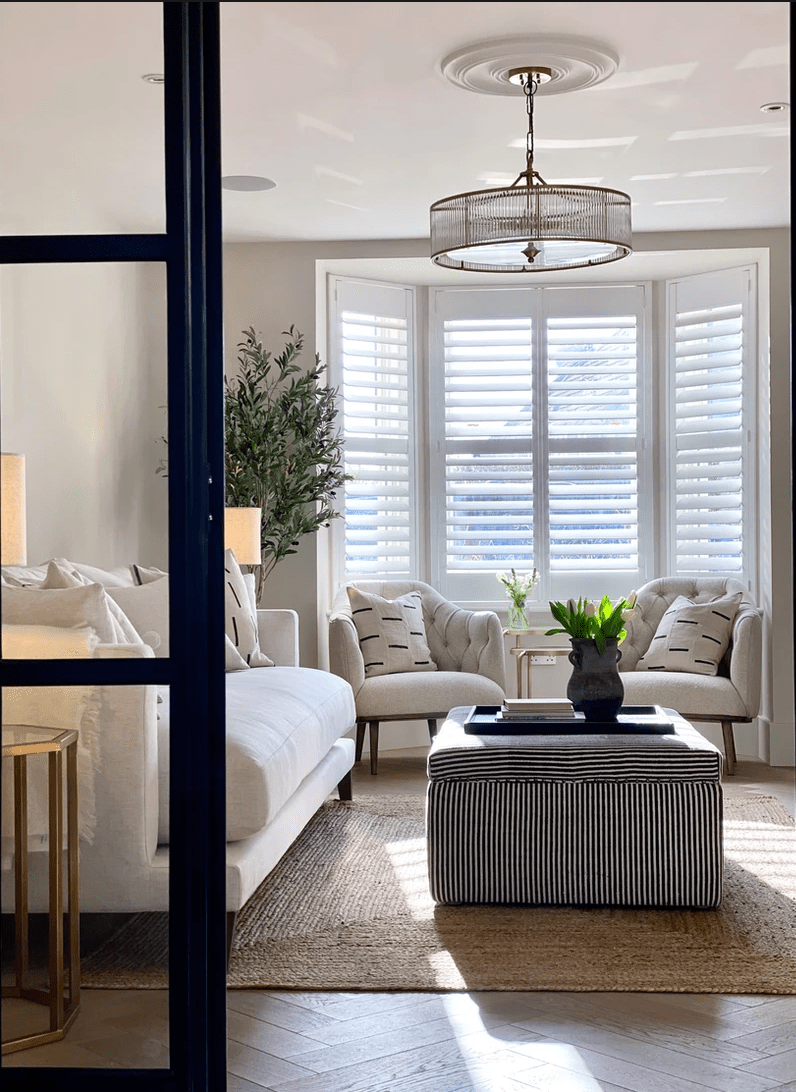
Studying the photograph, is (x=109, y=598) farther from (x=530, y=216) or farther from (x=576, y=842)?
(x=530, y=216)

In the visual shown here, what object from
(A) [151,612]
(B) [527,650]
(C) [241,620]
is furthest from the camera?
(B) [527,650]

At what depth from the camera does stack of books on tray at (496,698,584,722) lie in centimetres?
403

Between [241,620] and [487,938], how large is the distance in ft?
6.64

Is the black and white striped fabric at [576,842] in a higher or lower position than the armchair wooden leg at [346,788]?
higher

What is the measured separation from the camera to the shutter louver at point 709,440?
6723mm

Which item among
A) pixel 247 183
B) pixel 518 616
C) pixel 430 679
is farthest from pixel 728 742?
pixel 247 183

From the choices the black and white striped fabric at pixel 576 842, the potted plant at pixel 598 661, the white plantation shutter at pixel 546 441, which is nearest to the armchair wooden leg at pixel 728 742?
the white plantation shutter at pixel 546 441

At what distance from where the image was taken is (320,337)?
6656mm

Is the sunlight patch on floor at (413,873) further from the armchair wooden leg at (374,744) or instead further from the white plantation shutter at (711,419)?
→ the white plantation shutter at (711,419)

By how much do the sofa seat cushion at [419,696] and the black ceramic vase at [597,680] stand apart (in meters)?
1.80

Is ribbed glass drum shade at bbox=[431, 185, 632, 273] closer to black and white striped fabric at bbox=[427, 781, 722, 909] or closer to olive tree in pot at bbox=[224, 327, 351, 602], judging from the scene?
black and white striped fabric at bbox=[427, 781, 722, 909]

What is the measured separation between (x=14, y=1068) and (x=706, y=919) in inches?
87.3

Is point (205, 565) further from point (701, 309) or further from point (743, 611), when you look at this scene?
point (701, 309)

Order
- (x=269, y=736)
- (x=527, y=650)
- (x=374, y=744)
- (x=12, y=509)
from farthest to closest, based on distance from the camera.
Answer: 1. (x=527, y=650)
2. (x=374, y=744)
3. (x=269, y=736)
4. (x=12, y=509)
